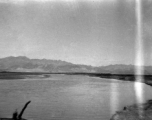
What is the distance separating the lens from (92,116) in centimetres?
1962

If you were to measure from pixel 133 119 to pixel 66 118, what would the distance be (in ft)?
21.8

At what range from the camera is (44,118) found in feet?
61.2

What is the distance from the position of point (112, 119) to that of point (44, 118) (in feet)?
22.5

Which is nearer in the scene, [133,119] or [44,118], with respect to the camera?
[133,119]

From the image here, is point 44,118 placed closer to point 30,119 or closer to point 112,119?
point 30,119

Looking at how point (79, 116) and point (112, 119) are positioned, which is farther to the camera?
point (79, 116)

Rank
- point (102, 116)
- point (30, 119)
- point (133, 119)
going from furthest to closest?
point (102, 116) → point (30, 119) → point (133, 119)

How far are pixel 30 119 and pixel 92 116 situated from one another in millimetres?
6508

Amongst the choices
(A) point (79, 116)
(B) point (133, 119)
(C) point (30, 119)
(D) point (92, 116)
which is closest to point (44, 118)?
(C) point (30, 119)

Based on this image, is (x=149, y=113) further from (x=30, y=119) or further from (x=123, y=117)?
(x=30, y=119)

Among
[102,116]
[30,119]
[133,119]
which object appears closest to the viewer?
[133,119]

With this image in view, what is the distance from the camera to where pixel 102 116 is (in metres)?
19.6

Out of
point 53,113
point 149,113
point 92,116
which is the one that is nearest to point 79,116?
point 92,116

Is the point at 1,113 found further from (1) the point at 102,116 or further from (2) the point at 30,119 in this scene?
(1) the point at 102,116
